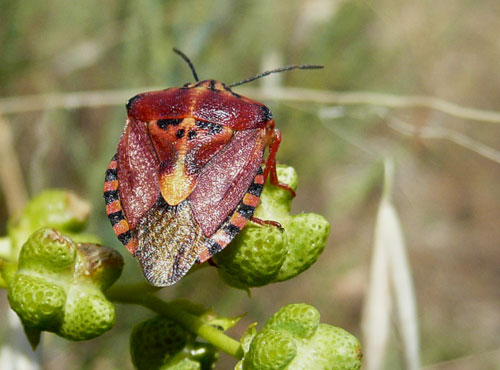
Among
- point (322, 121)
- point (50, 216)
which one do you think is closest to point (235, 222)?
point (50, 216)

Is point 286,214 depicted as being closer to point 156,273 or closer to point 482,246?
point 156,273

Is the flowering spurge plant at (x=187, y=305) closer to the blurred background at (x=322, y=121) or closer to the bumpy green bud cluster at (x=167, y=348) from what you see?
the bumpy green bud cluster at (x=167, y=348)

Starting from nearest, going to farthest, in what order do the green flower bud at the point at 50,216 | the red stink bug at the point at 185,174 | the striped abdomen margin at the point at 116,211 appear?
the red stink bug at the point at 185,174
the striped abdomen margin at the point at 116,211
the green flower bud at the point at 50,216

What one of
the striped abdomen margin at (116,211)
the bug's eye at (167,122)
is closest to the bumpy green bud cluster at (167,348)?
the striped abdomen margin at (116,211)

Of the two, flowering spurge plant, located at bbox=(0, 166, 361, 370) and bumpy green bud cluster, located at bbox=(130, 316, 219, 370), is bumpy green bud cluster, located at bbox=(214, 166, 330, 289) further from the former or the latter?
bumpy green bud cluster, located at bbox=(130, 316, 219, 370)

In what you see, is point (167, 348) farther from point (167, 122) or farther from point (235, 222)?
point (167, 122)
